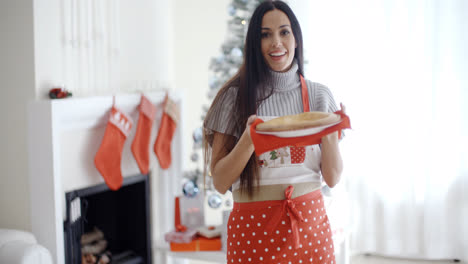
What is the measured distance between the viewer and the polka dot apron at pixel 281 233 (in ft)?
4.59

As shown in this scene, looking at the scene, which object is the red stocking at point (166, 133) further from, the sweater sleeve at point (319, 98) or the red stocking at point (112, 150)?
the sweater sleeve at point (319, 98)

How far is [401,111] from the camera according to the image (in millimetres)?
3246

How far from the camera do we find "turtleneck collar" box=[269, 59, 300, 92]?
146cm

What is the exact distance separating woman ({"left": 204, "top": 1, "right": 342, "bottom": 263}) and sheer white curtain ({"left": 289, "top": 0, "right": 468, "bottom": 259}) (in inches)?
75.2

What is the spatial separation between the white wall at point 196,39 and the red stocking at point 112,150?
43.6 inches

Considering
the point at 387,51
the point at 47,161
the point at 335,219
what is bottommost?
the point at 335,219

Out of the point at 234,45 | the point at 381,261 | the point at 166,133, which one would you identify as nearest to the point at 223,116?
the point at 234,45

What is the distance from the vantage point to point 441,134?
318 cm

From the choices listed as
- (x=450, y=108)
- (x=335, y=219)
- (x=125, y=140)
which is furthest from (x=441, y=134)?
(x=125, y=140)

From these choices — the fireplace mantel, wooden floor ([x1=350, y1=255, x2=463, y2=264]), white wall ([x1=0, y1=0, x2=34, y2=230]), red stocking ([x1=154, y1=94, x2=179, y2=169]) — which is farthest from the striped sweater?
wooden floor ([x1=350, y1=255, x2=463, y2=264])

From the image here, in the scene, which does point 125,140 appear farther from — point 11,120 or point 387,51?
point 387,51

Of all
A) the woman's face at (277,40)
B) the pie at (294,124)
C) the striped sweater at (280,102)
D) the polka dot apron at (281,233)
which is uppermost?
the woman's face at (277,40)

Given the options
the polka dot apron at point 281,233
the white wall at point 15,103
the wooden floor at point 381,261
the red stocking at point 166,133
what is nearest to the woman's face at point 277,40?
the polka dot apron at point 281,233

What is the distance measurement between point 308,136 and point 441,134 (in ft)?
7.29
